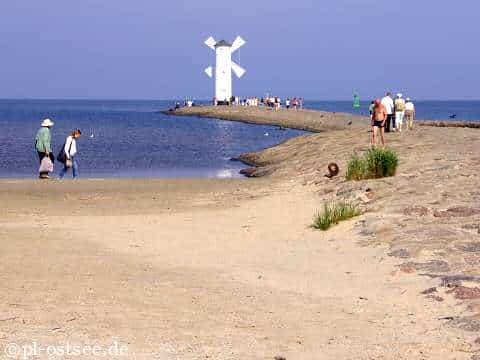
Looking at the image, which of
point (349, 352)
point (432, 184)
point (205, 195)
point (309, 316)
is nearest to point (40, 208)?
point (205, 195)

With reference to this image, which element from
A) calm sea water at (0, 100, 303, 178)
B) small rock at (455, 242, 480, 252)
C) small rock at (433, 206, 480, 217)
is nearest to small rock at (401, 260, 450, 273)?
small rock at (455, 242, 480, 252)

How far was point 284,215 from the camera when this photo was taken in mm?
15453

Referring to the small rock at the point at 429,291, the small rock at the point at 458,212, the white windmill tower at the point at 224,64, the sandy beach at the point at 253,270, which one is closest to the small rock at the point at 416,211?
the sandy beach at the point at 253,270

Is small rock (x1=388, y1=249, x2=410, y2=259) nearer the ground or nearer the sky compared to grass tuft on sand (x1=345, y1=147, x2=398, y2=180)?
nearer the ground

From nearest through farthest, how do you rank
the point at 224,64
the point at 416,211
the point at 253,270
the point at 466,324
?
the point at 466,324 → the point at 253,270 → the point at 416,211 → the point at 224,64

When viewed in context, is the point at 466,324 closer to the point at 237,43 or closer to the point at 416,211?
the point at 416,211

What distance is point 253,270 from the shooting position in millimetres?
10898

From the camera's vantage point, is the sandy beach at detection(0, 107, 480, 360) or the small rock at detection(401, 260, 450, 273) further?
the small rock at detection(401, 260, 450, 273)

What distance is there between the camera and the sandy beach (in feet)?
24.8

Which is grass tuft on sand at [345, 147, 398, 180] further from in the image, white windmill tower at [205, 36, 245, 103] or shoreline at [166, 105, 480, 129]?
white windmill tower at [205, 36, 245, 103]

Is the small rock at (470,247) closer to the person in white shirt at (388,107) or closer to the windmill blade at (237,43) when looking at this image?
the person in white shirt at (388,107)

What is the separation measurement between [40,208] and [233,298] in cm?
877

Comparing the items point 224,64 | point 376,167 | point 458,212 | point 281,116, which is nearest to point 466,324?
point 458,212

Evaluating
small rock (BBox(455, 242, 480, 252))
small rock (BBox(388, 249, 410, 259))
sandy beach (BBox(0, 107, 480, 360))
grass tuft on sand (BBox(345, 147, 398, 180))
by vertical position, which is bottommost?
sandy beach (BBox(0, 107, 480, 360))
